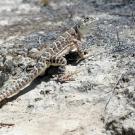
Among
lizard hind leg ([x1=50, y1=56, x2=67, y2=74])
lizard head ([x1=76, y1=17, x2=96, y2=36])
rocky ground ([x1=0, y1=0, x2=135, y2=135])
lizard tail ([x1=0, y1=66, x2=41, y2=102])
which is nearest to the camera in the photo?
rocky ground ([x1=0, y1=0, x2=135, y2=135])

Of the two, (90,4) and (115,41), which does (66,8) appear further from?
(115,41)

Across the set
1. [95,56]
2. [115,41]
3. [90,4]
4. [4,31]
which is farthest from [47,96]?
[90,4]

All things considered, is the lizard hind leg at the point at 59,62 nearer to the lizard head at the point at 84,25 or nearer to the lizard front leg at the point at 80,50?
Answer: the lizard front leg at the point at 80,50

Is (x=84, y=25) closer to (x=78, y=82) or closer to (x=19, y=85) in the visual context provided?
(x=78, y=82)

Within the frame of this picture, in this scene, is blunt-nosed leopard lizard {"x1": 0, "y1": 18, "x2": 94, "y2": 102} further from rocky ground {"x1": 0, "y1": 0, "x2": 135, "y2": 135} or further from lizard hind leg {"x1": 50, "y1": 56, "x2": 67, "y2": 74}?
rocky ground {"x1": 0, "y1": 0, "x2": 135, "y2": 135}

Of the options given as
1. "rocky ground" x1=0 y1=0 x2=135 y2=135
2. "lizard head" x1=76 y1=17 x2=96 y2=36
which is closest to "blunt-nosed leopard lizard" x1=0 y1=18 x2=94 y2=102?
"lizard head" x1=76 y1=17 x2=96 y2=36
